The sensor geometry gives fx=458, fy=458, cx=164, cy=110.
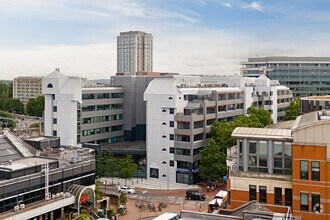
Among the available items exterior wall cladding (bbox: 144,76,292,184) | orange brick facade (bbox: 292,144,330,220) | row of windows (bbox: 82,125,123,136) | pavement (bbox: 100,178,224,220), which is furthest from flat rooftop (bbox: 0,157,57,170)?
row of windows (bbox: 82,125,123,136)

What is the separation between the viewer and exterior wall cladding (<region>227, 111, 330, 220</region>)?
37.9m

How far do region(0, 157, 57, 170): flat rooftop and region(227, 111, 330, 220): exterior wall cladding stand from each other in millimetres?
26259

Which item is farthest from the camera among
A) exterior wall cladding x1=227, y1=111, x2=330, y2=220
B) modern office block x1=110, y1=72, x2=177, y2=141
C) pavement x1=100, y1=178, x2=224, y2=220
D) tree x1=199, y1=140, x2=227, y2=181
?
modern office block x1=110, y1=72, x2=177, y2=141

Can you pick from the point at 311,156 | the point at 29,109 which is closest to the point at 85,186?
the point at 311,156

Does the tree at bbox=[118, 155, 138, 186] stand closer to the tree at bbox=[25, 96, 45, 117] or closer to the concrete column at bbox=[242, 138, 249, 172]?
the concrete column at bbox=[242, 138, 249, 172]

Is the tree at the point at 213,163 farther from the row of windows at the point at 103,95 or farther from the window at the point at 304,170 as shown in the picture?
the window at the point at 304,170

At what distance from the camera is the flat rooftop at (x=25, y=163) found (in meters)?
54.3

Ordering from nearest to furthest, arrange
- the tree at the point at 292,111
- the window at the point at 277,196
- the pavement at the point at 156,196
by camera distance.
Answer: the window at the point at 277,196 < the pavement at the point at 156,196 < the tree at the point at 292,111

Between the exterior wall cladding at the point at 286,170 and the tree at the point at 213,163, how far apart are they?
36502 millimetres

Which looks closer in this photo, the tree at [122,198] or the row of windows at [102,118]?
the tree at [122,198]

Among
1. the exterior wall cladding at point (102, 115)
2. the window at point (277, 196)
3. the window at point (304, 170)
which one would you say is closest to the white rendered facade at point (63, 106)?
the exterior wall cladding at point (102, 115)

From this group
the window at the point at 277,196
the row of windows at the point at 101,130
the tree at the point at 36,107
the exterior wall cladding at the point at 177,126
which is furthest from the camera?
the tree at the point at 36,107

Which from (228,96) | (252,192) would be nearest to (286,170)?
(252,192)

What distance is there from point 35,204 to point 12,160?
978cm
